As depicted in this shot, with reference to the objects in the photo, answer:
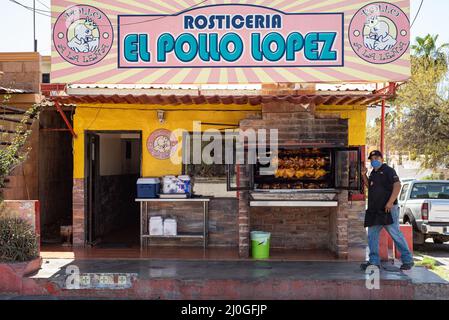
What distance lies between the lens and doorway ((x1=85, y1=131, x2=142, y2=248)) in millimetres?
11344

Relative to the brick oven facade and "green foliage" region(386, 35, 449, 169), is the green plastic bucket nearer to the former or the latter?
the brick oven facade

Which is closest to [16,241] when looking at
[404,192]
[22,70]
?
[22,70]

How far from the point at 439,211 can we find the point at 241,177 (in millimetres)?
5369

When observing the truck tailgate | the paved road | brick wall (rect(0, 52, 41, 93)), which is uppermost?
brick wall (rect(0, 52, 41, 93))

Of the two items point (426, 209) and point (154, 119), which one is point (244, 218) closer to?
point (154, 119)

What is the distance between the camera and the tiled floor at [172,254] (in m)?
9.88

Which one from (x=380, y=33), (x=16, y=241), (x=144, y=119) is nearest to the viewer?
(x=16, y=241)

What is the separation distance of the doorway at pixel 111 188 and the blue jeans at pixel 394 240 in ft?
16.7

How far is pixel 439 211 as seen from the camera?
12.4 m

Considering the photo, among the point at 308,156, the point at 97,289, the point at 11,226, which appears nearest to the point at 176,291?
the point at 97,289

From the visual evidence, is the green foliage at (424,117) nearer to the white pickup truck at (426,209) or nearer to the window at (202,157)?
the white pickup truck at (426,209)

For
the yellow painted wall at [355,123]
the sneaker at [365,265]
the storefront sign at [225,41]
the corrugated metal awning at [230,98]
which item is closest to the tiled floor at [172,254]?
the sneaker at [365,265]

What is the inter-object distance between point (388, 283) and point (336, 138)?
Answer: 3.01 meters

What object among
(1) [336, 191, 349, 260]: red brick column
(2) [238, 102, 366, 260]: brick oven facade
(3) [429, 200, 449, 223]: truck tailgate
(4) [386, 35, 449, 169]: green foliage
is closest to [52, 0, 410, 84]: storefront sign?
(2) [238, 102, 366, 260]: brick oven facade
